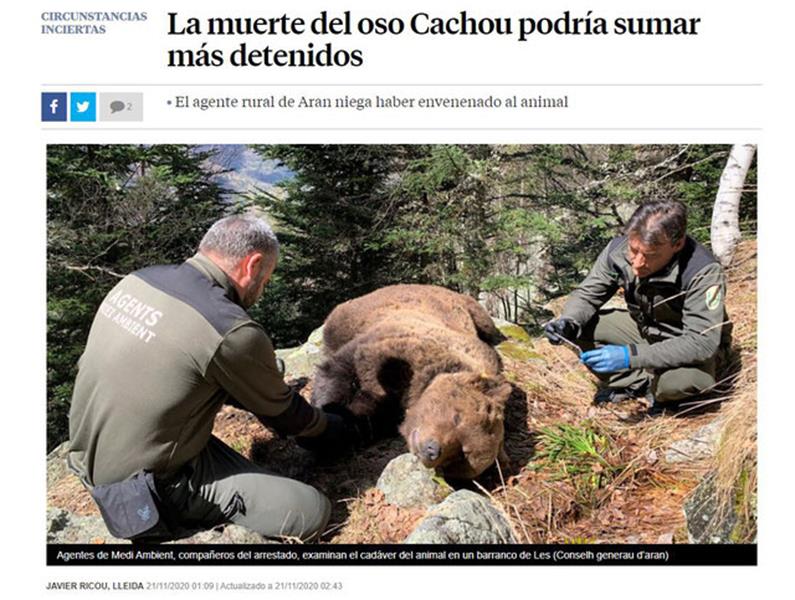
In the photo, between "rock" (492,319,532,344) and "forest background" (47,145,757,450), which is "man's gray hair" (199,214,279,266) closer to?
"rock" (492,319,532,344)

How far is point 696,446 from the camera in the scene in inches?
159

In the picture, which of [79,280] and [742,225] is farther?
[79,280]

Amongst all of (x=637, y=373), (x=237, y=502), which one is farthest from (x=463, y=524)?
(x=637, y=373)

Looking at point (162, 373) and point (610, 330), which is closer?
point (162, 373)

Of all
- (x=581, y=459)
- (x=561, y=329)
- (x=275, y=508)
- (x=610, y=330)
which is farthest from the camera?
(x=610, y=330)

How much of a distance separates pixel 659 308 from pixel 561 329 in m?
0.81
